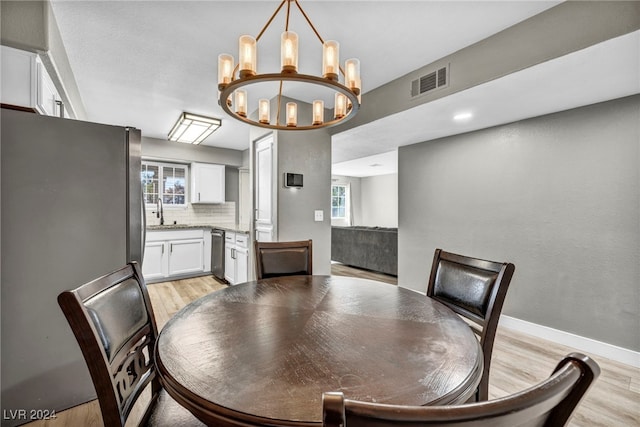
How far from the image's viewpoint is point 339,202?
1000 centimetres

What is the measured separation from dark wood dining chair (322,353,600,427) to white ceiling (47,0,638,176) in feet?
6.73

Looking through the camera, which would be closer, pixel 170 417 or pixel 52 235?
pixel 170 417

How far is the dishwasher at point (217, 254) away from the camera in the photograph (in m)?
4.63

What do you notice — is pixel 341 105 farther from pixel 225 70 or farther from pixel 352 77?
pixel 225 70

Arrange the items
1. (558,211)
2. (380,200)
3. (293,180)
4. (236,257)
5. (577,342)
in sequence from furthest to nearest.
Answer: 1. (380,200)
2. (236,257)
3. (293,180)
4. (558,211)
5. (577,342)

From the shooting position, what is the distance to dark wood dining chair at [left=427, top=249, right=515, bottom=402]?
126cm

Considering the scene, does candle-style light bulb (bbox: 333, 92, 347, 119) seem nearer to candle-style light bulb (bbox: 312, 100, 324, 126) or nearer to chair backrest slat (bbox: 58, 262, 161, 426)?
candle-style light bulb (bbox: 312, 100, 324, 126)

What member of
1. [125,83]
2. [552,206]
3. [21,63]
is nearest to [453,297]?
[552,206]

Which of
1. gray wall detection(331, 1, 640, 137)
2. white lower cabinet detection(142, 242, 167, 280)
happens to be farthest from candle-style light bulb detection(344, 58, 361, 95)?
white lower cabinet detection(142, 242, 167, 280)

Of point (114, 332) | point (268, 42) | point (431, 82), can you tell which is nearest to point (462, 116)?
point (431, 82)

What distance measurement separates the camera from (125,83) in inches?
113

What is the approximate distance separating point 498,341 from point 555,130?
2.13m

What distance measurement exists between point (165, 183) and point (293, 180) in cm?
342

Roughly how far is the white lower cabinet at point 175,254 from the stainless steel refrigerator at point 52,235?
2.82m
